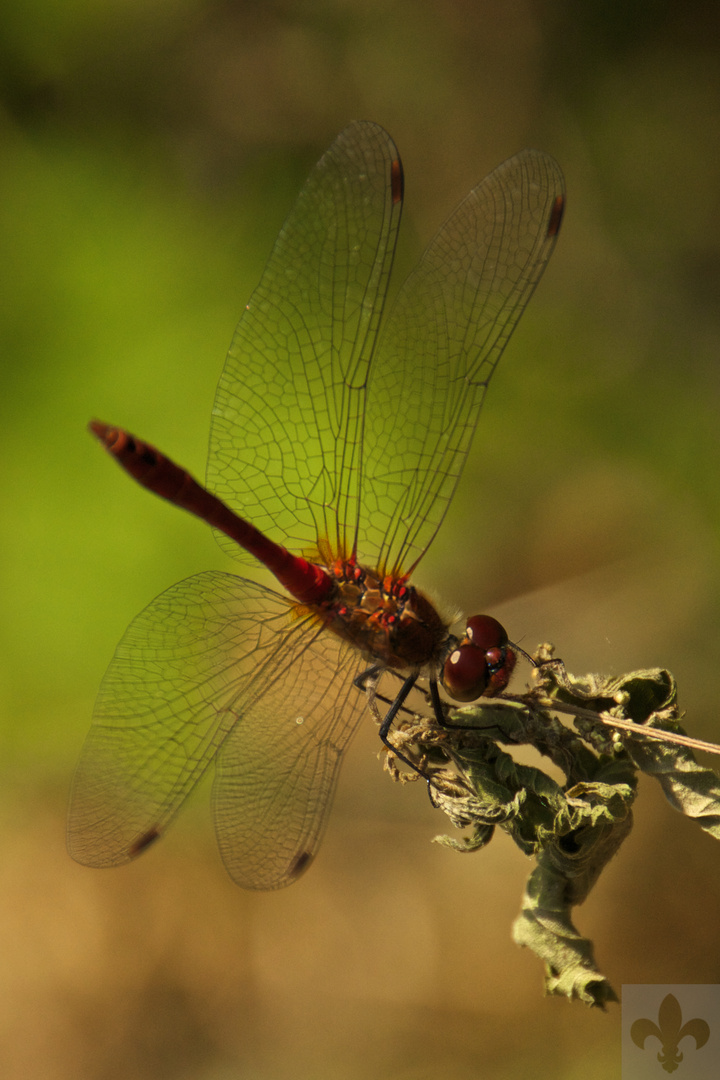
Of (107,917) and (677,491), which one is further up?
(677,491)

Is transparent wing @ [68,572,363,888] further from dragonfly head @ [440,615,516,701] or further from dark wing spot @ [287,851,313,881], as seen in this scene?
dragonfly head @ [440,615,516,701]

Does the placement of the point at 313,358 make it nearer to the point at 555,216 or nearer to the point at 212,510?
the point at 212,510

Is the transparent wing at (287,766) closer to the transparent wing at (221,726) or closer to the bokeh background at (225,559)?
the transparent wing at (221,726)

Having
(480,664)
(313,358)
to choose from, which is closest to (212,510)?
(313,358)

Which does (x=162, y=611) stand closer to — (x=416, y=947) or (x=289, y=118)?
(x=416, y=947)

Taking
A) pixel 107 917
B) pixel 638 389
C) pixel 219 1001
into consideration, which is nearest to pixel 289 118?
pixel 638 389

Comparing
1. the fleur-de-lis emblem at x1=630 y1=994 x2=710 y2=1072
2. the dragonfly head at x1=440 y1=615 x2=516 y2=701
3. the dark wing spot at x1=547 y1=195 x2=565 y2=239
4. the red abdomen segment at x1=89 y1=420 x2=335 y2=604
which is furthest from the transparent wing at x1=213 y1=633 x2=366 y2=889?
the dark wing spot at x1=547 y1=195 x2=565 y2=239
